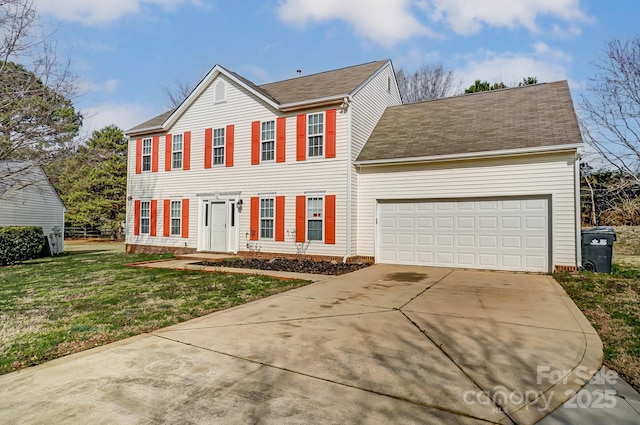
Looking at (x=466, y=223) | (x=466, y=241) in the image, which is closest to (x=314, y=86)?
(x=466, y=223)

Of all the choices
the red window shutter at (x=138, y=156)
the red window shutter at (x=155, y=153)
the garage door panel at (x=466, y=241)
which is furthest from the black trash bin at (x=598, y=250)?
the red window shutter at (x=138, y=156)

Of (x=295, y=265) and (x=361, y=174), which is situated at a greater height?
(x=361, y=174)

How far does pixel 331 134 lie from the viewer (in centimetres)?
1168

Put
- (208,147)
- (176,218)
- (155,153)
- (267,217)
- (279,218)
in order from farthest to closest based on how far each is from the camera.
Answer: (155,153) → (176,218) → (208,147) → (267,217) → (279,218)

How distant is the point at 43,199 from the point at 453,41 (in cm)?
2339

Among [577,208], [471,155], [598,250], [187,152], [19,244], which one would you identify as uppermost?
[187,152]

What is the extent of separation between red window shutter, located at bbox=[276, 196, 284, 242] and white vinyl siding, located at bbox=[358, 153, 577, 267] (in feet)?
8.95

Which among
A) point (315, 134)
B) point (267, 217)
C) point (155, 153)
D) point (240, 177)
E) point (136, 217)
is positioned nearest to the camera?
point (315, 134)

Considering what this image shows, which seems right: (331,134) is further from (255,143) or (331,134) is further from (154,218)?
(154,218)

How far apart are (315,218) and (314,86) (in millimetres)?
5331

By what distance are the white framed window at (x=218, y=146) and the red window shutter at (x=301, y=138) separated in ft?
11.1

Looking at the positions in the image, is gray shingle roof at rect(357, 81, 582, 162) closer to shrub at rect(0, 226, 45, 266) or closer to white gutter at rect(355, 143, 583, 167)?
white gutter at rect(355, 143, 583, 167)

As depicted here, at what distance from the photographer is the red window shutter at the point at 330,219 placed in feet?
37.8

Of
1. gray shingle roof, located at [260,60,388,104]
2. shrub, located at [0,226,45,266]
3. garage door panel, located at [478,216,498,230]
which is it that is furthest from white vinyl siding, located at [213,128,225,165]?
garage door panel, located at [478,216,498,230]
